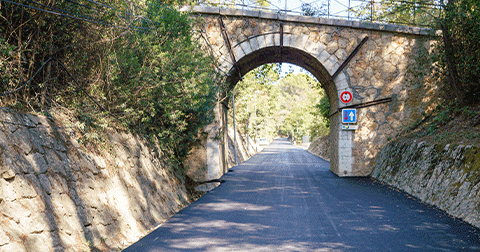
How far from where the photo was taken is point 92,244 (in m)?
5.56

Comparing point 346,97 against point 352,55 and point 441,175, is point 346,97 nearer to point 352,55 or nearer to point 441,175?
point 352,55

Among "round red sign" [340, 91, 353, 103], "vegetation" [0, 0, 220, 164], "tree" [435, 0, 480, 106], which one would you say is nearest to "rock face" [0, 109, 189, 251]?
"vegetation" [0, 0, 220, 164]

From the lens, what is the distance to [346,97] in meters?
16.0

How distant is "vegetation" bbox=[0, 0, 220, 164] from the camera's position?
21.4ft

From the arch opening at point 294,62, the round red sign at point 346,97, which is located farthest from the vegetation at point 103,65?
the round red sign at point 346,97

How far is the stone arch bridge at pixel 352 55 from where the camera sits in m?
15.7

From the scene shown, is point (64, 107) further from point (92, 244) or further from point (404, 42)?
point (404, 42)

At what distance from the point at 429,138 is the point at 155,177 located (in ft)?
27.7

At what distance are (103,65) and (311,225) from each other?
225 inches

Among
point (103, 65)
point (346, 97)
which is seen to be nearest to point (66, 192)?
point (103, 65)

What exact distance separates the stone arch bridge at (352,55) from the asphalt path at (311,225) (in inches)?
190

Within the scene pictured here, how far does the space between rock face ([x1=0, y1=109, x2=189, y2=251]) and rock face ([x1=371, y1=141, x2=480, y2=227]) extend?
20.5 feet

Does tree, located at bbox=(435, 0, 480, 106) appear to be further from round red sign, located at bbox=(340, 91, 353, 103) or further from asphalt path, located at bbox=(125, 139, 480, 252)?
asphalt path, located at bbox=(125, 139, 480, 252)

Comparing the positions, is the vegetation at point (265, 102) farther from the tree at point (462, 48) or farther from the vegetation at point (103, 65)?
the vegetation at point (103, 65)
